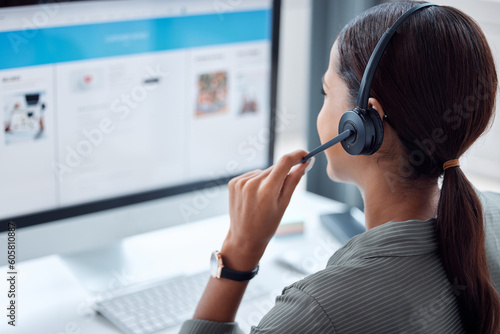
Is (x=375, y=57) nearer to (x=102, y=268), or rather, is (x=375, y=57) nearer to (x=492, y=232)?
(x=492, y=232)

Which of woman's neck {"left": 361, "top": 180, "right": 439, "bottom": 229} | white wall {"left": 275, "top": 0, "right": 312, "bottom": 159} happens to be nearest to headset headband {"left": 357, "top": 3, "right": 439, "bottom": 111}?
woman's neck {"left": 361, "top": 180, "right": 439, "bottom": 229}

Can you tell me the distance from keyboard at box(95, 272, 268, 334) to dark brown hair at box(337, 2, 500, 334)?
0.40 metres

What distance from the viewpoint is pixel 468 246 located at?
748mm

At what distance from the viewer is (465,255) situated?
29.1 inches

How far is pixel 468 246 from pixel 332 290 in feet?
0.63

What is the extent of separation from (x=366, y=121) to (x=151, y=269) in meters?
0.56

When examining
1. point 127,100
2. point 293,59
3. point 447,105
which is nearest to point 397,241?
point 447,105

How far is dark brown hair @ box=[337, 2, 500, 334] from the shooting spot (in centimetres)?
73

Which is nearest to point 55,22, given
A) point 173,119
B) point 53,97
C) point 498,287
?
point 53,97

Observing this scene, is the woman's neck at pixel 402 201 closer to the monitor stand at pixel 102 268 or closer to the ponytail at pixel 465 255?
the ponytail at pixel 465 255

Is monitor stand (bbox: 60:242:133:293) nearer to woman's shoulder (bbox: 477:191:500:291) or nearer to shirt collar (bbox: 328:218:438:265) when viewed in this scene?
shirt collar (bbox: 328:218:438:265)

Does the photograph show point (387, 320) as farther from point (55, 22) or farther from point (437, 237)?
point (55, 22)

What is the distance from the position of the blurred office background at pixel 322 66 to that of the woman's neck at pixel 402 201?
0.13 meters

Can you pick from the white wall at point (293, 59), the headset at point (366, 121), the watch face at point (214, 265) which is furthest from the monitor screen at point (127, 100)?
the white wall at point (293, 59)
